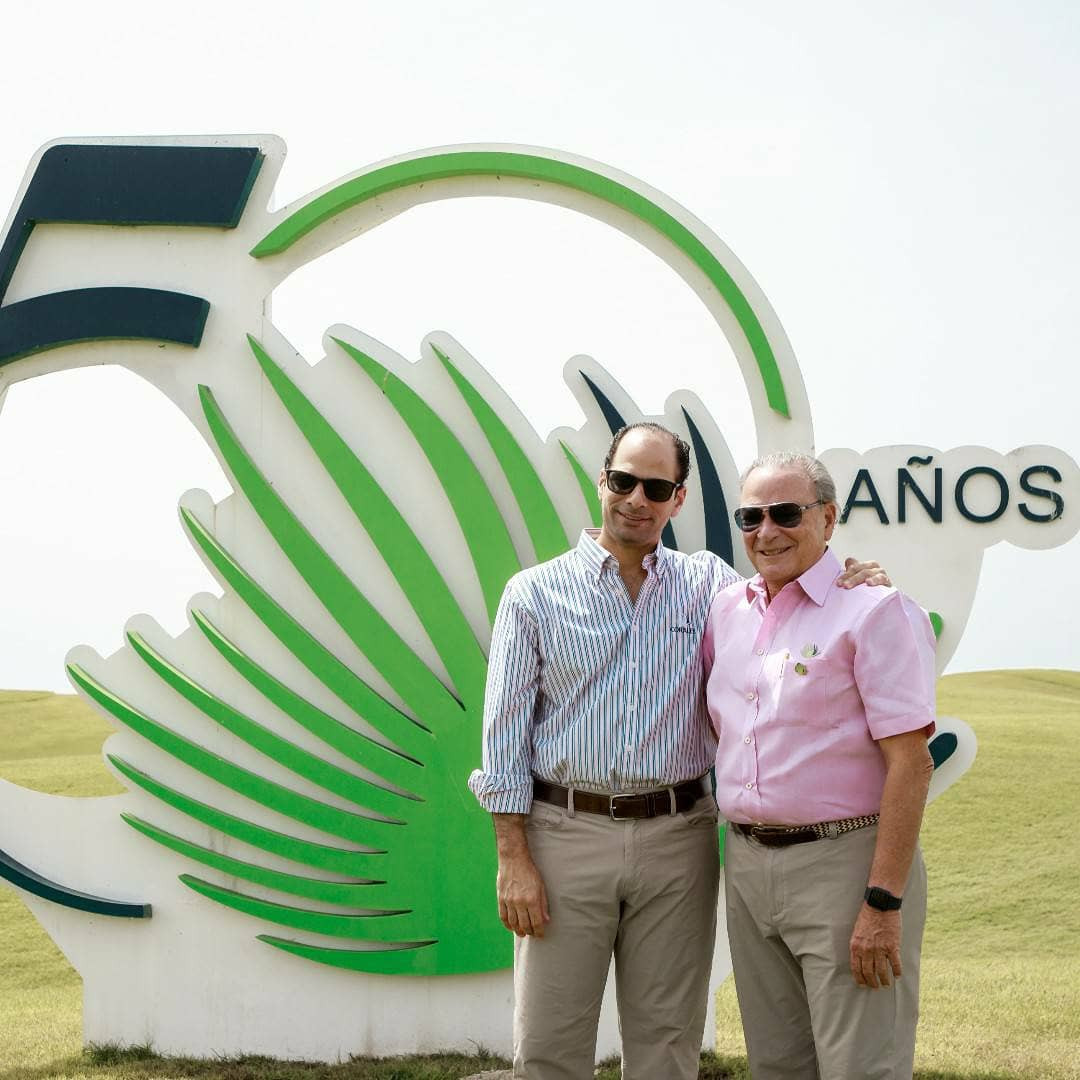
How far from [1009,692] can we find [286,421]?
1239 cm

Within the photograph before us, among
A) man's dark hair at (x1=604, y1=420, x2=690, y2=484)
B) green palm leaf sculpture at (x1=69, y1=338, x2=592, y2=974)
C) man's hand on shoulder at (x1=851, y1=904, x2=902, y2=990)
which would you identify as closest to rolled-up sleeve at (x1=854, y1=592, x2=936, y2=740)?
man's hand on shoulder at (x1=851, y1=904, x2=902, y2=990)

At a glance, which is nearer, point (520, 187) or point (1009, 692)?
point (520, 187)

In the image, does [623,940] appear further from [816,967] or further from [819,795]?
[819,795]

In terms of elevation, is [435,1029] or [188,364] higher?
[188,364]

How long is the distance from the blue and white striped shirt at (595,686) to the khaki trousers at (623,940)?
0.33ft

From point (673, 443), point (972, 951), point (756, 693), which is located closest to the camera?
point (756, 693)

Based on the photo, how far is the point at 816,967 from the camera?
252 centimetres

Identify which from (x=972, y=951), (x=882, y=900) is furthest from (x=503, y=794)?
(x=972, y=951)

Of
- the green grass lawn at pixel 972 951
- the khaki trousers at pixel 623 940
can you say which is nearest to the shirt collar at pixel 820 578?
the khaki trousers at pixel 623 940

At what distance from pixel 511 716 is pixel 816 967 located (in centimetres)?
79

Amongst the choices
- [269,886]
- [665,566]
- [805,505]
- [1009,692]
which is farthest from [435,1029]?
[1009,692]

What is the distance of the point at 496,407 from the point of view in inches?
180

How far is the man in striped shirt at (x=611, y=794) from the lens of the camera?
107 inches

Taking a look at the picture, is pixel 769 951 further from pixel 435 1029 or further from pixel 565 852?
pixel 435 1029
